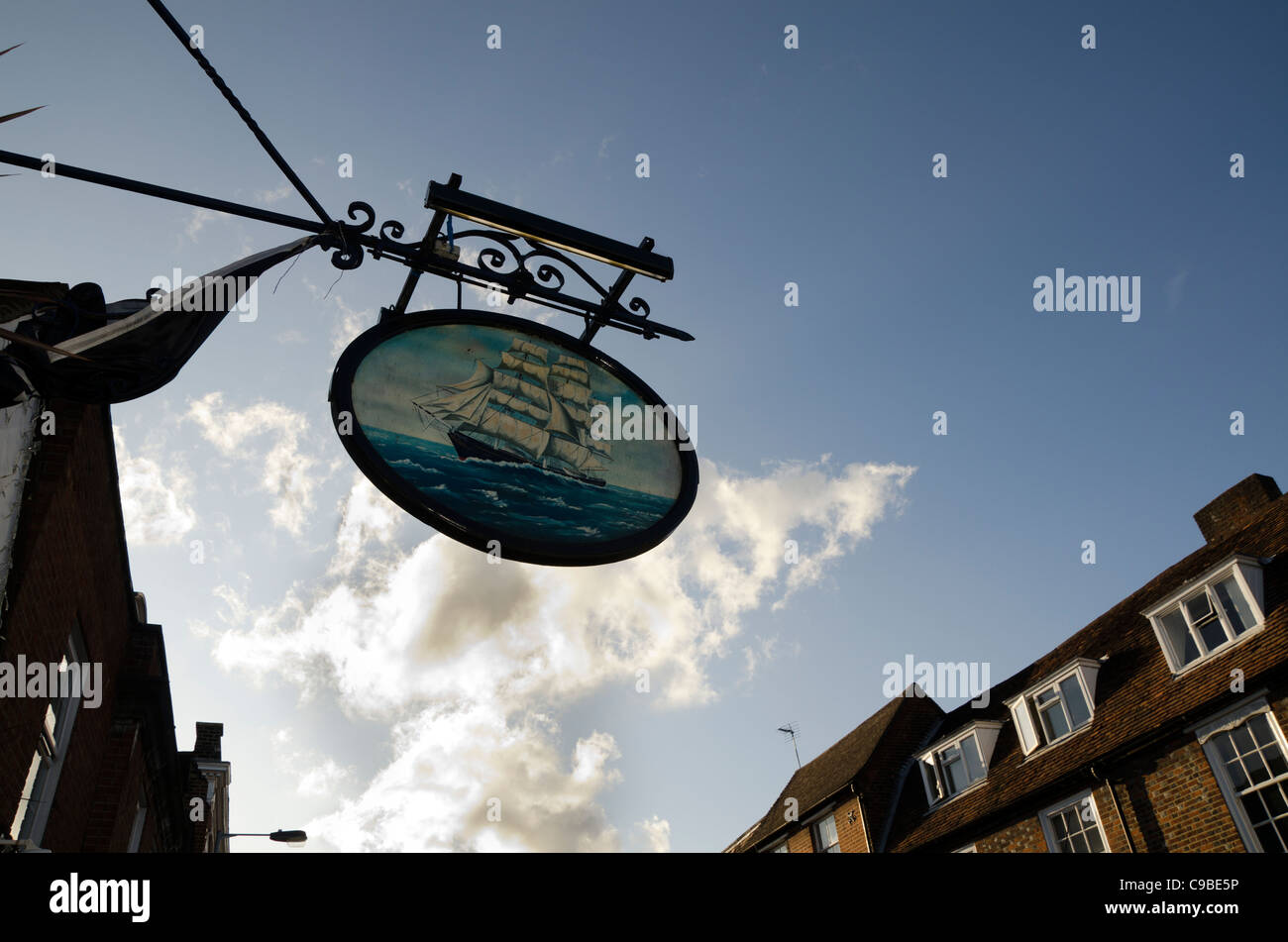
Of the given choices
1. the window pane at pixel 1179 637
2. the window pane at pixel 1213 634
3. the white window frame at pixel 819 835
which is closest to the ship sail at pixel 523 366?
the window pane at pixel 1213 634

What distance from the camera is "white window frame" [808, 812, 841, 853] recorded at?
26047 mm

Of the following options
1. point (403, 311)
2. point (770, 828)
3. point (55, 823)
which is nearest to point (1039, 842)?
point (770, 828)

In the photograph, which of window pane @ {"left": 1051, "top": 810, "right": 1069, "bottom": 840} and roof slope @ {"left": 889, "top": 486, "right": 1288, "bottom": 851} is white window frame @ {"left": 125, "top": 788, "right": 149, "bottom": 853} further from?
window pane @ {"left": 1051, "top": 810, "right": 1069, "bottom": 840}

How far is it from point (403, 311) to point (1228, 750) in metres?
18.1

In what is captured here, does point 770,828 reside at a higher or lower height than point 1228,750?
higher

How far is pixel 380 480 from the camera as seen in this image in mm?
3158

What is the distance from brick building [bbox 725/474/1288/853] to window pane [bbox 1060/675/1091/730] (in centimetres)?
5

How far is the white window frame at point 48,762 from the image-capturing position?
832 centimetres

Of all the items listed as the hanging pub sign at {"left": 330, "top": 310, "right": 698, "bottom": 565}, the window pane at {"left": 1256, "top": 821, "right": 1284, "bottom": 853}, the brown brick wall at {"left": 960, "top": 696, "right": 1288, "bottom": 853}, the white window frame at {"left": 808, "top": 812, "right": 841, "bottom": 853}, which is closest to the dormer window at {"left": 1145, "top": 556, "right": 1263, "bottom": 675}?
the brown brick wall at {"left": 960, "top": 696, "right": 1288, "bottom": 853}

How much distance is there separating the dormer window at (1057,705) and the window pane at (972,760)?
1382 mm

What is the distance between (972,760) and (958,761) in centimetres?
72

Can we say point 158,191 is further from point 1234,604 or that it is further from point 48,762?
point 1234,604

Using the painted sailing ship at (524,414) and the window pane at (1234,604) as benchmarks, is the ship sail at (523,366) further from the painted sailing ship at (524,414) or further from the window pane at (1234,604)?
the window pane at (1234,604)
